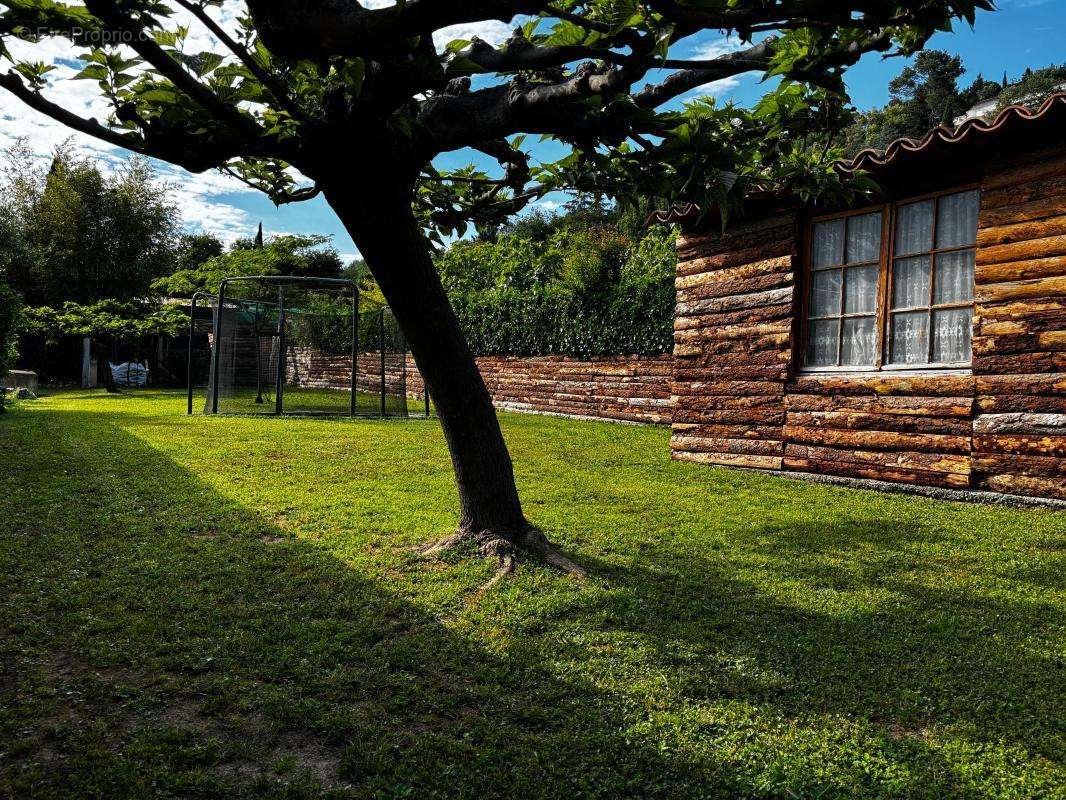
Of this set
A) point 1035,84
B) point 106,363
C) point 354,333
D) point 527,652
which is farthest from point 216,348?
point 1035,84

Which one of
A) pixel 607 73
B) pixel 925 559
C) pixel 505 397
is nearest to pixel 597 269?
pixel 505 397

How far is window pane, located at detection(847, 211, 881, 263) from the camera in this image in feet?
23.6

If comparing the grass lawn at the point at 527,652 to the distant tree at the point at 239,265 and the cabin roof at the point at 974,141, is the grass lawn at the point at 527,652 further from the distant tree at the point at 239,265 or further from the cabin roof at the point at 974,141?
the distant tree at the point at 239,265

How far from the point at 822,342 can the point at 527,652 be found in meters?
5.78

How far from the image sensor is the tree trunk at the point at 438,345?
3.76 m

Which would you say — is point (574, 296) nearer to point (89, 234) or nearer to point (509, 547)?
point (509, 547)

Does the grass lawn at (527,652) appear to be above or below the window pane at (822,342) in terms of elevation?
below

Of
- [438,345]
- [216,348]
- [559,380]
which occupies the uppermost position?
[216,348]

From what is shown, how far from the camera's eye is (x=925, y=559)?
15.3ft

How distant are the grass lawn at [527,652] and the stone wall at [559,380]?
20.2 feet

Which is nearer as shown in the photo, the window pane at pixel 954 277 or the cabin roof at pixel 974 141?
the cabin roof at pixel 974 141

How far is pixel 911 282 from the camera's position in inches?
273

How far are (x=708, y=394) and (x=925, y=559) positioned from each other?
420 cm

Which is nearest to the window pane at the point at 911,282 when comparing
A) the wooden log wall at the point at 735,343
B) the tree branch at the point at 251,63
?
the wooden log wall at the point at 735,343
